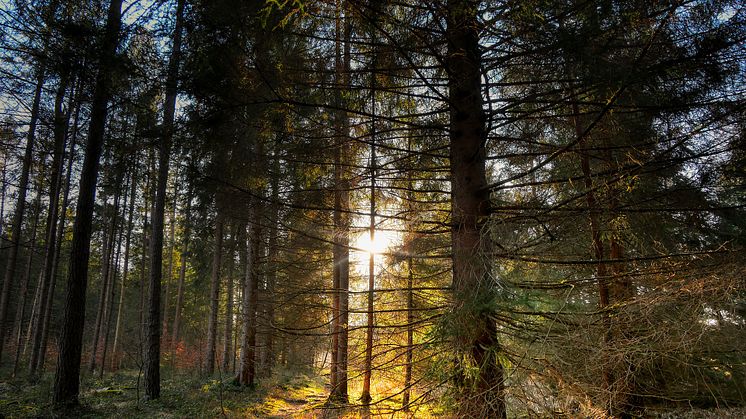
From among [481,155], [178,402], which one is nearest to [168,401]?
[178,402]

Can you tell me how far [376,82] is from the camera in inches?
177

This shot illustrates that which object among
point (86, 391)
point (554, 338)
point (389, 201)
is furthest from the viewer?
point (86, 391)

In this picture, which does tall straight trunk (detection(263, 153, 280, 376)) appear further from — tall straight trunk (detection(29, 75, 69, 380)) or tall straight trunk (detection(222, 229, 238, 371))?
tall straight trunk (detection(29, 75, 69, 380))

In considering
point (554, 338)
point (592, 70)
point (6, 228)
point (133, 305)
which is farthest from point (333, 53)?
point (133, 305)

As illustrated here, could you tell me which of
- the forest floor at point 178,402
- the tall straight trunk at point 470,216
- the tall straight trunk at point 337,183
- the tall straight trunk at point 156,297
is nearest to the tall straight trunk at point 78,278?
the forest floor at point 178,402

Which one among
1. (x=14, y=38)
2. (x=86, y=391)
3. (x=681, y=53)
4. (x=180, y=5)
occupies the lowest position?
(x=86, y=391)

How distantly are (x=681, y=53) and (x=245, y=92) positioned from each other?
13.5 feet

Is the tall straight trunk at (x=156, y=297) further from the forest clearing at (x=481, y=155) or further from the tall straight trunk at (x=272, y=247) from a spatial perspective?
the tall straight trunk at (x=272, y=247)

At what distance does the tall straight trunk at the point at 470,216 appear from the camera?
2639mm

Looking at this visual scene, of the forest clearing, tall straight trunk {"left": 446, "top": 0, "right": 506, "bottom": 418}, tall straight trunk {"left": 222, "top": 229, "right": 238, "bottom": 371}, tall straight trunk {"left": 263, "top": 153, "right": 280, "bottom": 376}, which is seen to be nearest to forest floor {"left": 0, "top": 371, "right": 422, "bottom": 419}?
the forest clearing

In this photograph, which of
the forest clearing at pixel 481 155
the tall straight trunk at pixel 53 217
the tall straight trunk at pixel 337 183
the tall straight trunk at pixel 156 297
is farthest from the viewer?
the tall straight trunk at pixel 53 217

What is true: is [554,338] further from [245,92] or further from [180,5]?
[180,5]

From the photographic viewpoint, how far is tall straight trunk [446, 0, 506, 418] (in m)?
2.64

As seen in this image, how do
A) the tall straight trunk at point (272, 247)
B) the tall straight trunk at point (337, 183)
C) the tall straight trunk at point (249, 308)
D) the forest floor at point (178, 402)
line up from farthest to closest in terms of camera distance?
1. the tall straight trunk at point (249, 308)
2. the forest floor at point (178, 402)
3. the tall straight trunk at point (272, 247)
4. the tall straight trunk at point (337, 183)
